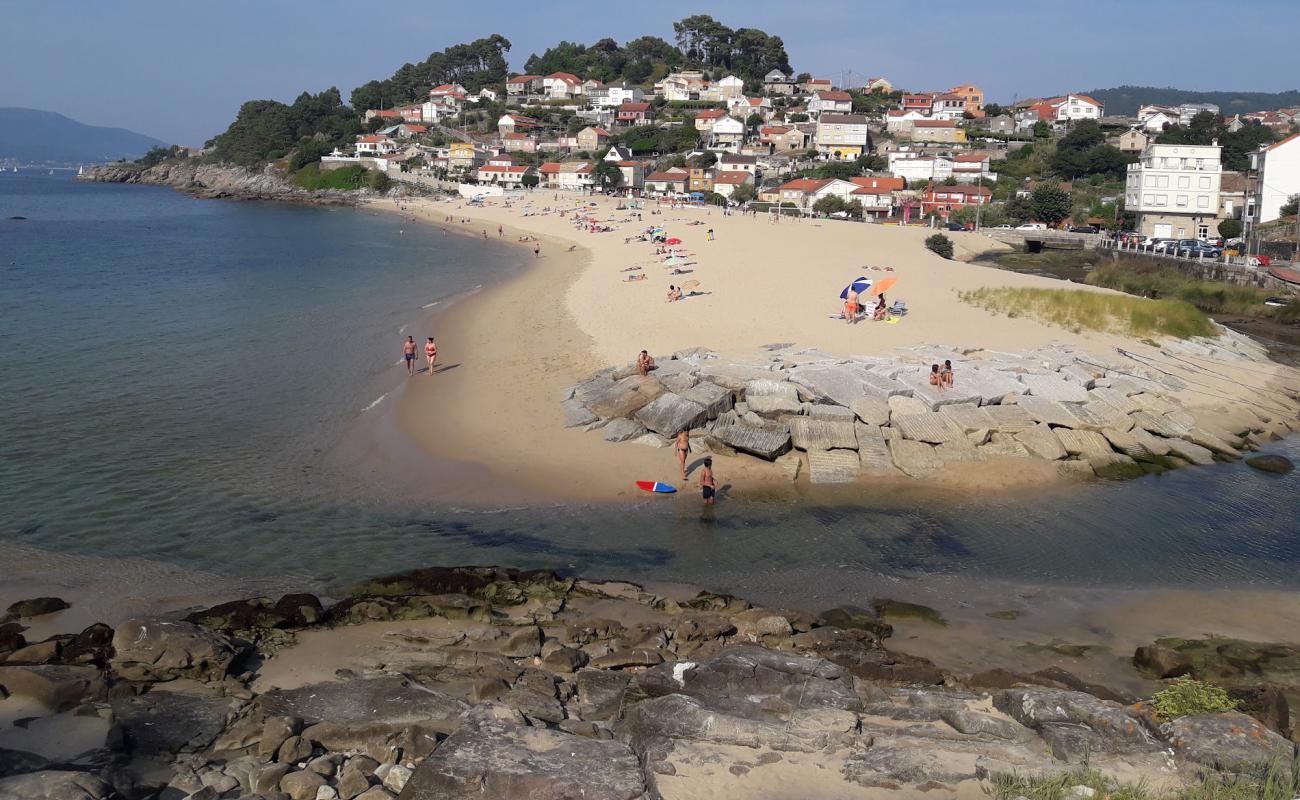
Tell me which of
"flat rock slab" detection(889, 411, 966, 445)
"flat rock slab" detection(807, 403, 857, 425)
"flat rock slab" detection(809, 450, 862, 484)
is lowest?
"flat rock slab" detection(809, 450, 862, 484)

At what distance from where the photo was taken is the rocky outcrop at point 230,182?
102m

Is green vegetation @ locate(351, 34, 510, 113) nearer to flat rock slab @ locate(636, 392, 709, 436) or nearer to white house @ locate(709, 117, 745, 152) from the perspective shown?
white house @ locate(709, 117, 745, 152)

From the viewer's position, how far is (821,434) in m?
17.5

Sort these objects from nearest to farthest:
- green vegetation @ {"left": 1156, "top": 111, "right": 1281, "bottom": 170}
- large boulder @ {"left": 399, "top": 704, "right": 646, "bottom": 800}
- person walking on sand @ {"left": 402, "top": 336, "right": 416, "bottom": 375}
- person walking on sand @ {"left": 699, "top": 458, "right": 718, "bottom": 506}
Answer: large boulder @ {"left": 399, "top": 704, "right": 646, "bottom": 800}, person walking on sand @ {"left": 699, "top": 458, "right": 718, "bottom": 506}, person walking on sand @ {"left": 402, "top": 336, "right": 416, "bottom": 375}, green vegetation @ {"left": 1156, "top": 111, "right": 1281, "bottom": 170}

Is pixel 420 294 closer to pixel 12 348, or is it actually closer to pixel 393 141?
pixel 12 348

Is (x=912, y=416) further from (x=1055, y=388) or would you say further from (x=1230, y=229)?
(x=1230, y=229)

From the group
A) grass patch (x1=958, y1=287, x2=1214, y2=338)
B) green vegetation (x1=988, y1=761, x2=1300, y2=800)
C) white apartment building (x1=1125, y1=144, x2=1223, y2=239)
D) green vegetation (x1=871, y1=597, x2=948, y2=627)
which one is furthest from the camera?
white apartment building (x1=1125, y1=144, x2=1223, y2=239)

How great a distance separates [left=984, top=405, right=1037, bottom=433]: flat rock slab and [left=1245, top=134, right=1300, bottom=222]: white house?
4584 cm

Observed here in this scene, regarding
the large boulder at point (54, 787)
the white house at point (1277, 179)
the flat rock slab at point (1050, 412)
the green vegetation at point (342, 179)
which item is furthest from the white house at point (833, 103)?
the large boulder at point (54, 787)

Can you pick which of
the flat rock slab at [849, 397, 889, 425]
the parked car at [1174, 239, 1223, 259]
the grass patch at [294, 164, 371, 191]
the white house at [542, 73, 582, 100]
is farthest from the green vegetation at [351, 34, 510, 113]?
the flat rock slab at [849, 397, 889, 425]

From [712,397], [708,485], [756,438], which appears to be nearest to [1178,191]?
[712,397]

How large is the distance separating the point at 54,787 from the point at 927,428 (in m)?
15.0

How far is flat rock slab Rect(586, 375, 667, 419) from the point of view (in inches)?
749

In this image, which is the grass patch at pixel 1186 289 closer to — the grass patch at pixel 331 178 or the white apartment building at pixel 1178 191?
the white apartment building at pixel 1178 191
